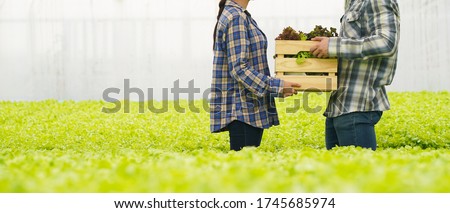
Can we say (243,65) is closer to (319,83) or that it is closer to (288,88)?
(288,88)

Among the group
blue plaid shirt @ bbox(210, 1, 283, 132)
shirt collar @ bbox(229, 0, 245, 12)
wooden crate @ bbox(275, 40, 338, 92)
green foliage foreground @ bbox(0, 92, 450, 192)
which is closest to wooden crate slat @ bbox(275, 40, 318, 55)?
wooden crate @ bbox(275, 40, 338, 92)

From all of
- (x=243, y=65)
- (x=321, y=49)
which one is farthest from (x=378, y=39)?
(x=243, y=65)

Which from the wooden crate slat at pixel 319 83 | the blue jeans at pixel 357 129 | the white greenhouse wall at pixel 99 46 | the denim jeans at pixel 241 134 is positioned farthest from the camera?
the white greenhouse wall at pixel 99 46

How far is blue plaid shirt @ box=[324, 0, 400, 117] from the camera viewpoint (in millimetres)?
5504

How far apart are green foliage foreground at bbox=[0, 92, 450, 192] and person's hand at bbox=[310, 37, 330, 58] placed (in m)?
0.89

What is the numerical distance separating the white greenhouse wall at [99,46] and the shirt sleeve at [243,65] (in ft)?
46.1

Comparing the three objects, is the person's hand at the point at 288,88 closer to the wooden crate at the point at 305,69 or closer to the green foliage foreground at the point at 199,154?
the wooden crate at the point at 305,69

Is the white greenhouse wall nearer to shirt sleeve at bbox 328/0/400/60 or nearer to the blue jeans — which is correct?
the blue jeans

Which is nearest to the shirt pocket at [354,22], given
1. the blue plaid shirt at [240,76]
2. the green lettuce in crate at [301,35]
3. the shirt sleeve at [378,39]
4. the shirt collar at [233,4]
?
the shirt sleeve at [378,39]

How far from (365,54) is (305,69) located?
604mm

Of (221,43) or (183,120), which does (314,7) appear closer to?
(183,120)

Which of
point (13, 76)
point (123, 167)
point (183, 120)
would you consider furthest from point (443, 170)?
point (13, 76)

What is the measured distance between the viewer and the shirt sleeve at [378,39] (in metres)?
5.48

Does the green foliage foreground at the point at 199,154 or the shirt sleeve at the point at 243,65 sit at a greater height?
the shirt sleeve at the point at 243,65
